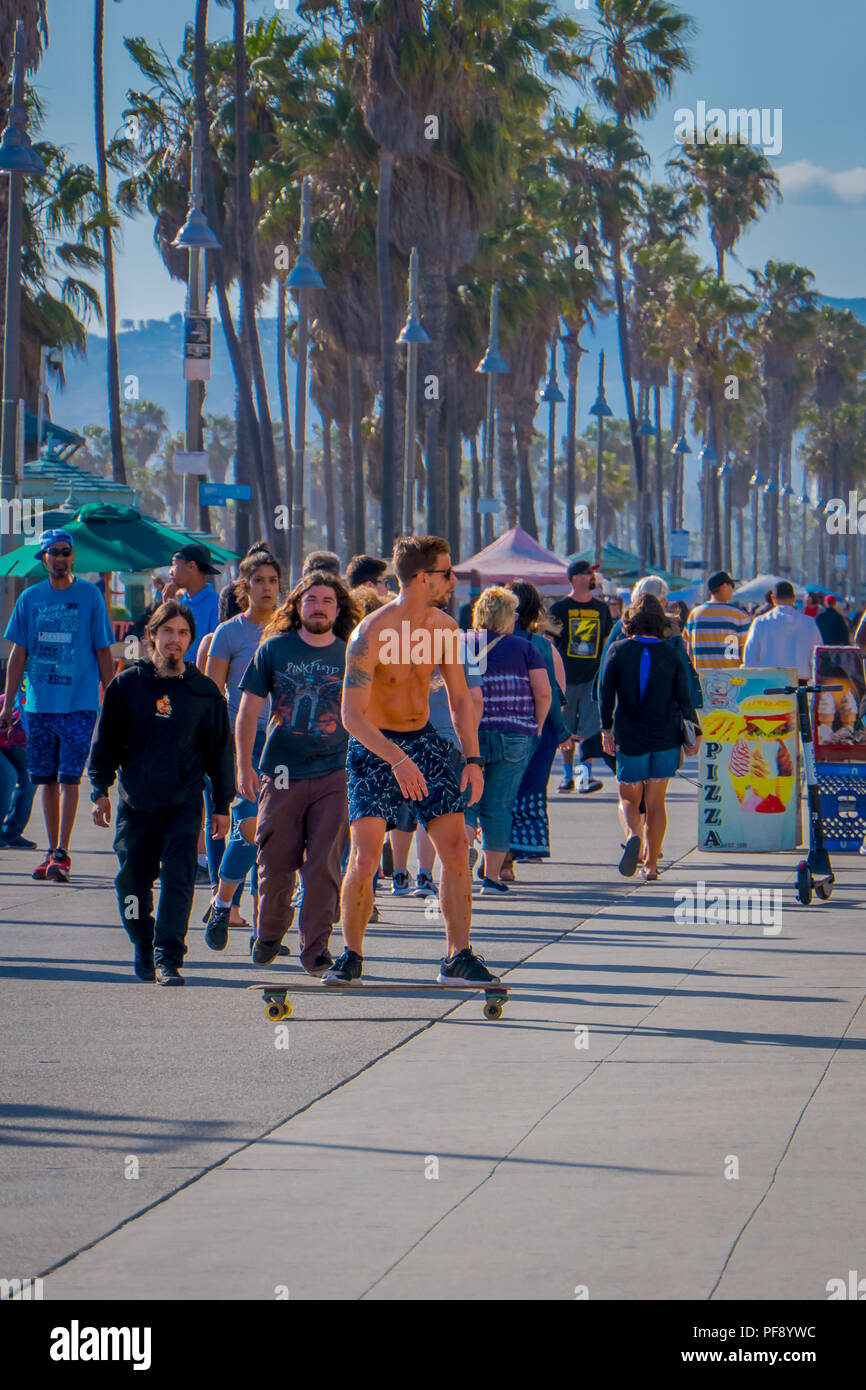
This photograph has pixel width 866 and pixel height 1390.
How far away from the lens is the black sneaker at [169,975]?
859 cm

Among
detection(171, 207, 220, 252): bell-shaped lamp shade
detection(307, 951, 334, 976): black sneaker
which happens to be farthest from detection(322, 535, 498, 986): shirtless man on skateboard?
detection(171, 207, 220, 252): bell-shaped lamp shade

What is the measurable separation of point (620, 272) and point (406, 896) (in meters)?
50.8

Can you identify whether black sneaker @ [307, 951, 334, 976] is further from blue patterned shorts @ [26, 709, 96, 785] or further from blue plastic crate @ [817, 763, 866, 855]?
blue plastic crate @ [817, 763, 866, 855]

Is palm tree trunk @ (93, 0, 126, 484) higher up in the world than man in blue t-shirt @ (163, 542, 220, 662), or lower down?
higher up

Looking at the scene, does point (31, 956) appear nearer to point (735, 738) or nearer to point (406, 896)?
point (406, 896)

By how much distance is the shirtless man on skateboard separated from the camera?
8062mm

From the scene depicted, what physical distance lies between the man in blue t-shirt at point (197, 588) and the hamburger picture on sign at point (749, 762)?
3.86 metres

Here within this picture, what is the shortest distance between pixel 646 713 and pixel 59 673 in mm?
3522

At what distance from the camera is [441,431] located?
58.1 m

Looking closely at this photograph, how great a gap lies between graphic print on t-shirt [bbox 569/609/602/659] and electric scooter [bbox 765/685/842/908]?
5565mm

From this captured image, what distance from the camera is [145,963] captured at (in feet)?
28.6

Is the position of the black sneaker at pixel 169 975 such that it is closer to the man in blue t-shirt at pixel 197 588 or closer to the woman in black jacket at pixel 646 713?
the man in blue t-shirt at pixel 197 588

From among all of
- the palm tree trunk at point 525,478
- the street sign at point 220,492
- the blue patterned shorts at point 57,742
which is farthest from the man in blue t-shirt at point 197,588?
the palm tree trunk at point 525,478

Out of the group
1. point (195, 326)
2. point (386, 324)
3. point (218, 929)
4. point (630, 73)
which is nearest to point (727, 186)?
point (630, 73)
